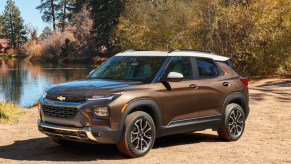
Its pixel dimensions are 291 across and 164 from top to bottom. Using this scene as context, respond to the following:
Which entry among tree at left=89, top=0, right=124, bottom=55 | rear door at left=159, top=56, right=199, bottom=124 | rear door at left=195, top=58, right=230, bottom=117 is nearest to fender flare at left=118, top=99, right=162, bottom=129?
rear door at left=159, top=56, right=199, bottom=124

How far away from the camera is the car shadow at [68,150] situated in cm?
770

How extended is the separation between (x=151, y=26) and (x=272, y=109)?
74.6 feet

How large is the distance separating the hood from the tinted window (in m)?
0.91

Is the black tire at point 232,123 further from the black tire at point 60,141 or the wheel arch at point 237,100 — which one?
the black tire at point 60,141

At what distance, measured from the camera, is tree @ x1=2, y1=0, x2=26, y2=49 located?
116562mm

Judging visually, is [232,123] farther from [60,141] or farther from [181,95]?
[60,141]

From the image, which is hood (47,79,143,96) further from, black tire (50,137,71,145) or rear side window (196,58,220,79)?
rear side window (196,58,220,79)

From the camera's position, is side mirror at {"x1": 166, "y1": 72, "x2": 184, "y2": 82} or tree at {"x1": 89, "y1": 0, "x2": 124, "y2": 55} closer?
side mirror at {"x1": 166, "y1": 72, "x2": 184, "y2": 82}

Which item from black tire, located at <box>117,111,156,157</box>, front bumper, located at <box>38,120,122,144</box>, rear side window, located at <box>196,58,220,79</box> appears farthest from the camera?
rear side window, located at <box>196,58,220,79</box>

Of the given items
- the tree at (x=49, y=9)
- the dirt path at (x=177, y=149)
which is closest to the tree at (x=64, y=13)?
the tree at (x=49, y=9)

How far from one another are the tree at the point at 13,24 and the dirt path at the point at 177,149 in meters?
109

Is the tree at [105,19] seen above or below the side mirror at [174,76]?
above

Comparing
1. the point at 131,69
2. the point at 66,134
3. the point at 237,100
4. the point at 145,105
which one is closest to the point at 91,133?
the point at 66,134

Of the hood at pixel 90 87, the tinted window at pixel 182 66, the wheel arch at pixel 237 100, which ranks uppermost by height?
the tinted window at pixel 182 66
